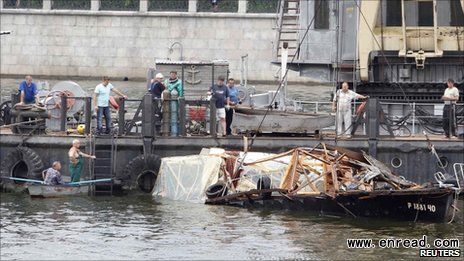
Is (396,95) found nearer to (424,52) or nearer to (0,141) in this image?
(424,52)

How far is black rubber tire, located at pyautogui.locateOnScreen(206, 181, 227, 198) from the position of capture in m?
32.5

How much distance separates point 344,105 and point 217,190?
380 cm

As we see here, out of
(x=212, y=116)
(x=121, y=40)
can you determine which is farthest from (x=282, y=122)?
(x=121, y=40)

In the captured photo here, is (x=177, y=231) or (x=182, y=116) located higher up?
(x=182, y=116)

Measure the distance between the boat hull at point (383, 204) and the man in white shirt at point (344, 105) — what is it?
3577mm

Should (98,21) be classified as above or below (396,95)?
above

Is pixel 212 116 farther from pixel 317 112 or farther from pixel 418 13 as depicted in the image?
pixel 418 13

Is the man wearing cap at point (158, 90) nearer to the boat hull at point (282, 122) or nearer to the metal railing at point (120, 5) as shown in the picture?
the boat hull at point (282, 122)

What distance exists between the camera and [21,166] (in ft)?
115

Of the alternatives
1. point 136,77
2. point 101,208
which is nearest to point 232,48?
point 136,77

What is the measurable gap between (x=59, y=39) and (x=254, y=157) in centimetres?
3902

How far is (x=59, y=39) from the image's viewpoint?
70625mm

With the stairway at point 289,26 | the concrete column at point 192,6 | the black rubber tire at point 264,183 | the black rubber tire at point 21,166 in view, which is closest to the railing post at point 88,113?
the black rubber tire at point 21,166

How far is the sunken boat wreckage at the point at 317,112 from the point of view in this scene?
112 feet
